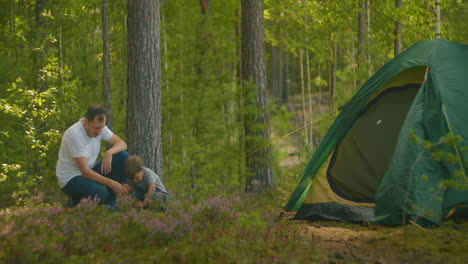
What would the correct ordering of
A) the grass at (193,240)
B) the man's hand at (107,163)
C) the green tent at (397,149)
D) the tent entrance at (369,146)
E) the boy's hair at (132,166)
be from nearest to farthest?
the grass at (193,240), the green tent at (397,149), the boy's hair at (132,166), the man's hand at (107,163), the tent entrance at (369,146)

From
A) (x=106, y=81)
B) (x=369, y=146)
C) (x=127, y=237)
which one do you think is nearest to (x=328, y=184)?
(x=369, y=146)

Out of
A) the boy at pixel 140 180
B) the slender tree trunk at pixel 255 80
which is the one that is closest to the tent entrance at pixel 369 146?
the boy at pixel 140 180

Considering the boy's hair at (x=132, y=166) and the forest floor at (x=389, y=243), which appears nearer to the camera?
the forest floor at (x=389, y=243)

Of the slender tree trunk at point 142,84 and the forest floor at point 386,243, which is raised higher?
the slender tree trunk at point 142,84

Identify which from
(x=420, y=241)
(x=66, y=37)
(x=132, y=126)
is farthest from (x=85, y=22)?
(x=420, y=241)

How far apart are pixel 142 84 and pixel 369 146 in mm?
3182

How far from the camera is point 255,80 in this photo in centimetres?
941

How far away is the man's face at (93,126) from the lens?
518 cm

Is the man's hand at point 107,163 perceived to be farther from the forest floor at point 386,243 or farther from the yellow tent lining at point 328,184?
the yellow tent lining at point 328,184

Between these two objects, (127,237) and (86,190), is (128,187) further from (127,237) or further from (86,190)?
(127,237)

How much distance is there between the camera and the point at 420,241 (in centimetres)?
457

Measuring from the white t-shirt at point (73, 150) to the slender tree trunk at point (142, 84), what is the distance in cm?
76

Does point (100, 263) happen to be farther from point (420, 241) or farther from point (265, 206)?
point (265, 206)

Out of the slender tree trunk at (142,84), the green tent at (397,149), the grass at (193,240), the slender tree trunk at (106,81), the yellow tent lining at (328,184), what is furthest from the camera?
Result: the slender tree trunk at (106,81)
